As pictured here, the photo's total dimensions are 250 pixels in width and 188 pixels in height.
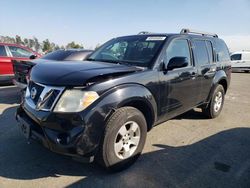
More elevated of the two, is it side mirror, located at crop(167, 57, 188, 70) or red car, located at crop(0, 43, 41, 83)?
side mirror, located at crop(167, 57, 188, 70)

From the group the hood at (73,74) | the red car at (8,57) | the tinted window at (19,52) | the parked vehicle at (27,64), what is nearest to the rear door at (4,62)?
the red car at (8,57)

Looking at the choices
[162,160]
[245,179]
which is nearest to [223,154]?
[245,179]

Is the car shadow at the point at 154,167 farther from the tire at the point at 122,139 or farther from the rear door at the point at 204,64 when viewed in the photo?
the rear door at the point at 204,64

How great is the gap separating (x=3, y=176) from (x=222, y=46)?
17.4ft

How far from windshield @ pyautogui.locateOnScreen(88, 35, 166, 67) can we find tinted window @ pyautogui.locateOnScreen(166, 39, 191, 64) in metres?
0.18

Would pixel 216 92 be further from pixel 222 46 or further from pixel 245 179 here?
pixel 245 179

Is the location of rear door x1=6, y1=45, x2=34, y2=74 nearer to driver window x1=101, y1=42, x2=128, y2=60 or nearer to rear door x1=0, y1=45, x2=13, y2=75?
rear door x1=0, y1=45, x2=13, y2=75

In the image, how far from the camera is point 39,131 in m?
2.82

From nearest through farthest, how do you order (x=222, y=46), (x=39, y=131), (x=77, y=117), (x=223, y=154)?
(x=77, y=117)
(x=39, y=131)
(x=223, y=154)
(x=222, y=46)

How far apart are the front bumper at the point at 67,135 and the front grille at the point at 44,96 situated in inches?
3.7

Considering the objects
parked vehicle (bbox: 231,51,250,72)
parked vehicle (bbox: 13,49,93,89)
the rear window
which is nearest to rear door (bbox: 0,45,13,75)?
the rear window

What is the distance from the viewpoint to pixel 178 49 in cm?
407

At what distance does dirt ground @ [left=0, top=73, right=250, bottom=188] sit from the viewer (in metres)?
2.90

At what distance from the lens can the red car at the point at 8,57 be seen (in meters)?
8.62
